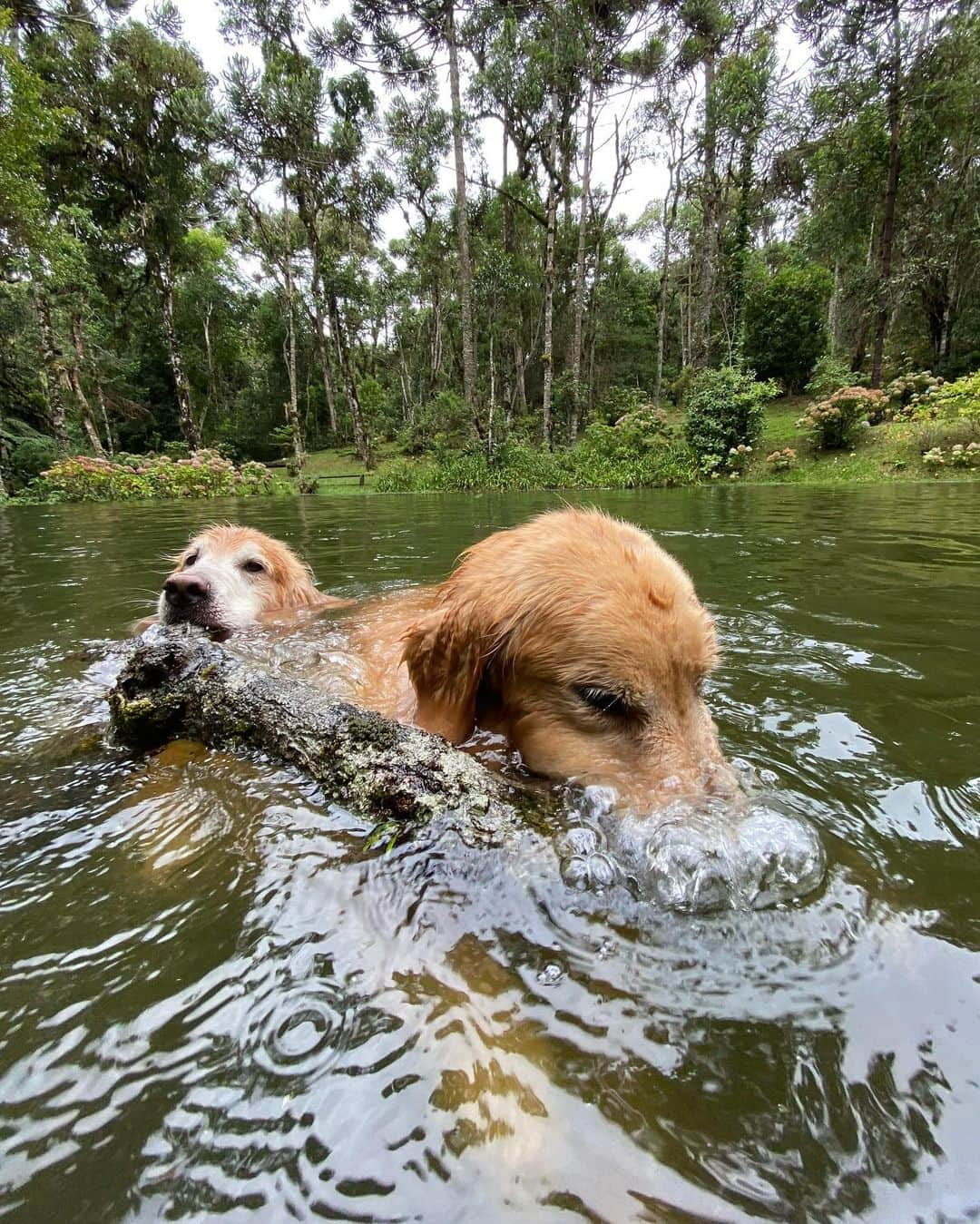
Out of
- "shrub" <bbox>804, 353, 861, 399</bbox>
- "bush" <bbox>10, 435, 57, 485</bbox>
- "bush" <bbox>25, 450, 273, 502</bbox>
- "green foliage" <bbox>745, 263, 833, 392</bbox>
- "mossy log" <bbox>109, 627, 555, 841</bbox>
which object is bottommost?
"mossy log" <bbox>109, 627, 555, 841</bbox>

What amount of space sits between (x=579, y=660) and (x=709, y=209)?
38.3 m

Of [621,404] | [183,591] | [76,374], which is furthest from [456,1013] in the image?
[76,374]

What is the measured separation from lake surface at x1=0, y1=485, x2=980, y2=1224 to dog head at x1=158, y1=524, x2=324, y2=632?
1.80 meters

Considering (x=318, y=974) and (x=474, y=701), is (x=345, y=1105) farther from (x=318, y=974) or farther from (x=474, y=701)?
(x=474, y=701)

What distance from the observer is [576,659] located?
7.61 ft

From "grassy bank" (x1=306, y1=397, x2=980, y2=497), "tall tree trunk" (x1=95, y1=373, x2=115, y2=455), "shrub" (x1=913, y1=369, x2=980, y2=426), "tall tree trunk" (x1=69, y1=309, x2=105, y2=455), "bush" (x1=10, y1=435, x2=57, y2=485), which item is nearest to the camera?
"shrub" (x1=913, y1=369, x2=980, y2=426)

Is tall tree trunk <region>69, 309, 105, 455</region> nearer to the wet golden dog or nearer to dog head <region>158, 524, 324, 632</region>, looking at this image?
dog head <region>158, 524, 324, 632</region>

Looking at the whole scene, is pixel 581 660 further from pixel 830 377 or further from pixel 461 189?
pixel 830 377

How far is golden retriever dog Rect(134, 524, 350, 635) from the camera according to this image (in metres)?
4.50

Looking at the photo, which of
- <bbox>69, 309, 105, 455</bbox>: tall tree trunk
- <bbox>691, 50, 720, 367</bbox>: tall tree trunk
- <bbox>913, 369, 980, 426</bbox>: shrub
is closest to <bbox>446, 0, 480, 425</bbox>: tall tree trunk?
<bbox>691, 50, 720, 367</bbox>: tall tree trunk

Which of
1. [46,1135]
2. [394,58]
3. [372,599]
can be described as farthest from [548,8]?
[46,1135]

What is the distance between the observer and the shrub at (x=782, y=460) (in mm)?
20969

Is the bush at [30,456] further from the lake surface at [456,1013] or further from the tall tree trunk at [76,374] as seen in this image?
the lake surface at [456,1013]

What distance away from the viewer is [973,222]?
24969mm
